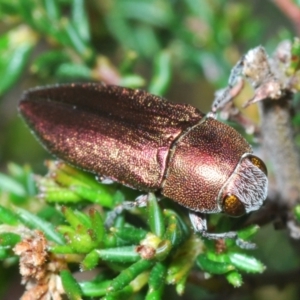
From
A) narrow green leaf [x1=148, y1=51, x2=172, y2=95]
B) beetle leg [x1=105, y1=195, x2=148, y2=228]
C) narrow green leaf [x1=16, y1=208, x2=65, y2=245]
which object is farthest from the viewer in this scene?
narrow green leaf [x1=148, y1=51, x2=172, y2=95]

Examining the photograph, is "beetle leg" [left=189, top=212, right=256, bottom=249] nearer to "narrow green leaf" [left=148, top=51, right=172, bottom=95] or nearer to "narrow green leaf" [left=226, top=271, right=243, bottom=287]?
"narrow green leaf" [left=226, top=271, right=243, bottom=287]

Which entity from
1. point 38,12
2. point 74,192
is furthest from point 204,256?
point 38,12

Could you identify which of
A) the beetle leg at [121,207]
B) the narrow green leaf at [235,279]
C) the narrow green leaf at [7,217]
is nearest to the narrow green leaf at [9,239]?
the narrow green leaf at [7,217]

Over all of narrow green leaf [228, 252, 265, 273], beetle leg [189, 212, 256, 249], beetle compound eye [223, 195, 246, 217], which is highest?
beetle compound eye [223, 195, 246, 217]

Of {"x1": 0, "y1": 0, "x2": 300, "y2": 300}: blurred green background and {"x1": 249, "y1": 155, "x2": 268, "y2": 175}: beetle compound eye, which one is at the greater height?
{"x1": 0, "y1": 0, "x2": 300, "y2": 300}: blurred green background

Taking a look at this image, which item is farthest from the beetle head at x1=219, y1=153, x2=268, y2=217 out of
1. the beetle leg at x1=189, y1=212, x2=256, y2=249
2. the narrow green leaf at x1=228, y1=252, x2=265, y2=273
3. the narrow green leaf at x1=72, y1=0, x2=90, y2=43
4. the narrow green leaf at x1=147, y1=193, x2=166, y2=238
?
the narrow green leaf at x1=72, y1=0, x2=90, y2=43

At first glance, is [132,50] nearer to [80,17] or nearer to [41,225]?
[80,17]

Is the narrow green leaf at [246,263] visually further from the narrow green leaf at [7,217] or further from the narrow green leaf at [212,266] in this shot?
the narrow green leaf at [7,217]
